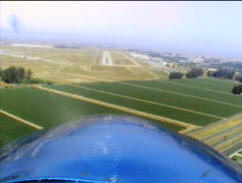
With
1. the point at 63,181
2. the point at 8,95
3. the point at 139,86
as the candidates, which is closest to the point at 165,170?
the point at 63,181

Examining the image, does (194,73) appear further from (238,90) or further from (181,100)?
(238,90)

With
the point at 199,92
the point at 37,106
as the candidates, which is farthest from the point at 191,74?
the point at 37,106

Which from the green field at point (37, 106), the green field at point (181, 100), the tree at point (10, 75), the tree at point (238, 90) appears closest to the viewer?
the green field at point (37, 106)

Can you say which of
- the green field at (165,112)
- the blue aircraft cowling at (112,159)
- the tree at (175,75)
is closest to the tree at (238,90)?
the green field at (165,112)

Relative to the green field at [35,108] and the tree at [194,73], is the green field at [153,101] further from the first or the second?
the tree at [194,73]

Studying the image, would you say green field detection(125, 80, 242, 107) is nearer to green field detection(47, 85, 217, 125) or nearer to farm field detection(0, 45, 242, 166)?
farm field detection(0, 45, 242, 166)

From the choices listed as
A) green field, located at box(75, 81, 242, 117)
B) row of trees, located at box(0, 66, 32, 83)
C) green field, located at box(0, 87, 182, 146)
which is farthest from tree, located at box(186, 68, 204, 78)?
row of trees, located at box(0, 66, 32, 83)
